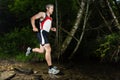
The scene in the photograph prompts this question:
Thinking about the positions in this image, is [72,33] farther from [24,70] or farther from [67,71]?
[24,70]

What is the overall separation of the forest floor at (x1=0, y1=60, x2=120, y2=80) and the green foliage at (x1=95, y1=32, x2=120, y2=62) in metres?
0.42

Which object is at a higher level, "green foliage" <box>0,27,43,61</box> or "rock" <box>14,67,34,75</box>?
"green foliage" <box>0,27,43,61</box>

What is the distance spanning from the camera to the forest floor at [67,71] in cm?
727

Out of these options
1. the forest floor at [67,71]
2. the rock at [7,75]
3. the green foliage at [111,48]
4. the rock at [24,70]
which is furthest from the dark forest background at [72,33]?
the rock at [7,75]

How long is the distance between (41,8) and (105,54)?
8.19 feet

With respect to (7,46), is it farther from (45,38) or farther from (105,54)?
(105,54)

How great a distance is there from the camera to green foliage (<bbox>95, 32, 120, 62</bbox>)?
8.21 metres

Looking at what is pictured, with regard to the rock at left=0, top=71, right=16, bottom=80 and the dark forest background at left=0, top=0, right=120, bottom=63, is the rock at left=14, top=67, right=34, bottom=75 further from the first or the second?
the dark forest background at left=0, top=0, right=120, bottom=63

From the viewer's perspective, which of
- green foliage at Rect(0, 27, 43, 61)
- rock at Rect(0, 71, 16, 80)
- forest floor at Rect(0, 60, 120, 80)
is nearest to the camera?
rock at Rect(0, 71, 16, 80)

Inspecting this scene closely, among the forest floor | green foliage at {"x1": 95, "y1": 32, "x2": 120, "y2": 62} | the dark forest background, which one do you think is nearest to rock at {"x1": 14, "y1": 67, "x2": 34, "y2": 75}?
the forest floor

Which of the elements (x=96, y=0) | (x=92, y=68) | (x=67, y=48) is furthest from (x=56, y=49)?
(x=96, y=0)

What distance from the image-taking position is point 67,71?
7.89m

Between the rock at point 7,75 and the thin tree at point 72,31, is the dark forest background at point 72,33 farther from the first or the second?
the rock at point 7,75

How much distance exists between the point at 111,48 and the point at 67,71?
5.03 ft
